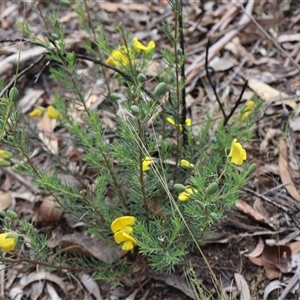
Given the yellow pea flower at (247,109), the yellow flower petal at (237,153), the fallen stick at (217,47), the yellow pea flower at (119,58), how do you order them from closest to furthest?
the yellow flower petal at (237,153) → the yellow pea flower at (119,58) → the yellow pea flower at (247,109) → the fallen stick at (217,47)

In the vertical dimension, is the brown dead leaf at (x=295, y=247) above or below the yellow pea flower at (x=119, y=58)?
below

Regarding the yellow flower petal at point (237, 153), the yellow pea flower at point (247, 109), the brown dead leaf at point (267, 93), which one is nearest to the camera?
the yellow flower petal at point (237, 153)

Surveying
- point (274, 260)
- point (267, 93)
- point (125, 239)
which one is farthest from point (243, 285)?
point (267, 93)

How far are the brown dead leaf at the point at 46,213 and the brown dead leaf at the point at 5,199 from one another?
0.59ft

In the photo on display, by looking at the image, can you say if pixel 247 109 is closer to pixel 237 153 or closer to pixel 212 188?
pixel 237 153

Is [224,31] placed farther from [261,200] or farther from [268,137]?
[261,200]

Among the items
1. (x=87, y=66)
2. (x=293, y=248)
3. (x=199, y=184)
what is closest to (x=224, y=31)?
(x=87, y=66)

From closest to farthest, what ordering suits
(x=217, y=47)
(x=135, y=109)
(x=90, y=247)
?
(x=135, y=109) → (x=90, y=247) → (x=217, y=47)

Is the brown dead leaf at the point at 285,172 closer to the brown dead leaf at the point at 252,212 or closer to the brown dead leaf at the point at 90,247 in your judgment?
the brown dead leaf at the point at 252,212

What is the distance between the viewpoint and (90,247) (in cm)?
195

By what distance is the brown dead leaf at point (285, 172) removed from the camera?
2.05 m

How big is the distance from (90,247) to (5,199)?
0.53 m

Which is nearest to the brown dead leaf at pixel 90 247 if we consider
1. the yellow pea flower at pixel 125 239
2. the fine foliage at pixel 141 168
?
the fine foliage at pixel 141 168

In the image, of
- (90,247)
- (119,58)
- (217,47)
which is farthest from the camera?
(217,47)
